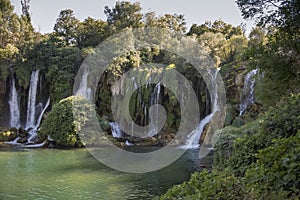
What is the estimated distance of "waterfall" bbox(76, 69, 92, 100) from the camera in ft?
86.8

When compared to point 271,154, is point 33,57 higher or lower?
higher

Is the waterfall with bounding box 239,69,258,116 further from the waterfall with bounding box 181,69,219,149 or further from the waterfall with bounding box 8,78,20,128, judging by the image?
the waterfall with bounding box 8,78,20,128

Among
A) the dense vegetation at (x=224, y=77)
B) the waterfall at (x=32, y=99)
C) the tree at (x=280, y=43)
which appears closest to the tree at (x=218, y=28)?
the dense vegetation at (x=224, y=77)

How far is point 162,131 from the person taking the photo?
24531 mm

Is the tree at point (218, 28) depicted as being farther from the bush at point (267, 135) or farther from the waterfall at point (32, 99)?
the bush at point (267, 135)

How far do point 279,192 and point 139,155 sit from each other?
51.1ft

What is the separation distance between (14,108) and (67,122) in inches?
315

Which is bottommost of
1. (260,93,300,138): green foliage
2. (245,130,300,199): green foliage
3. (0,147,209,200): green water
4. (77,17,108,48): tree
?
(0,147,209,200): green water

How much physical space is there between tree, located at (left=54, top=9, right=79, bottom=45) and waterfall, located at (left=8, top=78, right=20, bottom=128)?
7.86m

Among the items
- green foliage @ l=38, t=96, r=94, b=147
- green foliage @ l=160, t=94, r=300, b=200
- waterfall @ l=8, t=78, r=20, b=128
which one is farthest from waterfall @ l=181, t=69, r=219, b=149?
green foliage @ l=160, t=94, r=300, b=200

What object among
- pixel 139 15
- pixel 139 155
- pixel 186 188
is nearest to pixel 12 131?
pixel 139 155

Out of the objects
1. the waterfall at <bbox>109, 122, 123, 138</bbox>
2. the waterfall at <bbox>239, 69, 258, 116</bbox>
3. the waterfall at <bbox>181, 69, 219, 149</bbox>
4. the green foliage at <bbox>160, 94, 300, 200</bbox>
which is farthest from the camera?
the waterfall at <bbox>109, 122, 123, 138</bbox>

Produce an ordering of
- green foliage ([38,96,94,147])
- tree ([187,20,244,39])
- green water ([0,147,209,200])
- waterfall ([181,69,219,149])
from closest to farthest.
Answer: green water ([0,147,209,200]) < green foliage ([38,96,94,147]) < waterfall ([181,69,219,149]) < tree ([187,20,244,39])

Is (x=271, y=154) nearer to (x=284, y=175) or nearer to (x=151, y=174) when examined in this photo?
(x=284, y=175)
